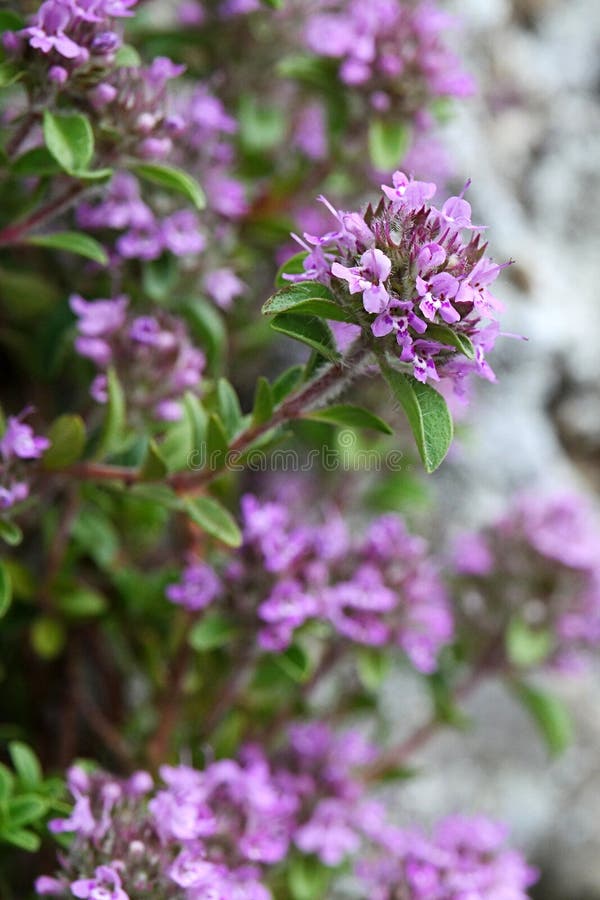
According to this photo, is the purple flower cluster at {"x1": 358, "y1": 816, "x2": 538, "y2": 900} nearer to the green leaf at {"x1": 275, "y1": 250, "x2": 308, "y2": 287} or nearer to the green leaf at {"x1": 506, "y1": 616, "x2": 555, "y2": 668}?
the green leaf at {"x1": 506, "y1": 616, "x2": 555, "y2": 668}

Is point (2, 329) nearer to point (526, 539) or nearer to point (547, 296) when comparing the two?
point (526, 539)

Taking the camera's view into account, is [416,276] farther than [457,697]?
No

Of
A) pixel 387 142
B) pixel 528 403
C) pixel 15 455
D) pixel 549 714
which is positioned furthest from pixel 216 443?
pixel 528 403

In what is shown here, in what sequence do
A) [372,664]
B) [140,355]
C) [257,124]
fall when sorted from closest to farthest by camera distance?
[140,355] → [372,664] → [257,124]

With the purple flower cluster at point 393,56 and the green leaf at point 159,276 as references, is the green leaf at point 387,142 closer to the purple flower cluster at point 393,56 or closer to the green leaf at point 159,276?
the purple flower cluster at point 393,56

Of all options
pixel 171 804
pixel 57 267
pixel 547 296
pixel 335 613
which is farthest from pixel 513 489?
pixel 171 804

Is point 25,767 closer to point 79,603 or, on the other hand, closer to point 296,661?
point 79,603

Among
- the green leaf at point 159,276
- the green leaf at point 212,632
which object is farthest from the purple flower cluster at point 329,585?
the green leaf at point 159,276

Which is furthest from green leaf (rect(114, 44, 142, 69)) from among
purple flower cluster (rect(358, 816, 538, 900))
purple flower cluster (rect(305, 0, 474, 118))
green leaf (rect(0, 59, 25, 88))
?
purple flower cluster (rect(358, 816, 538, 900))
